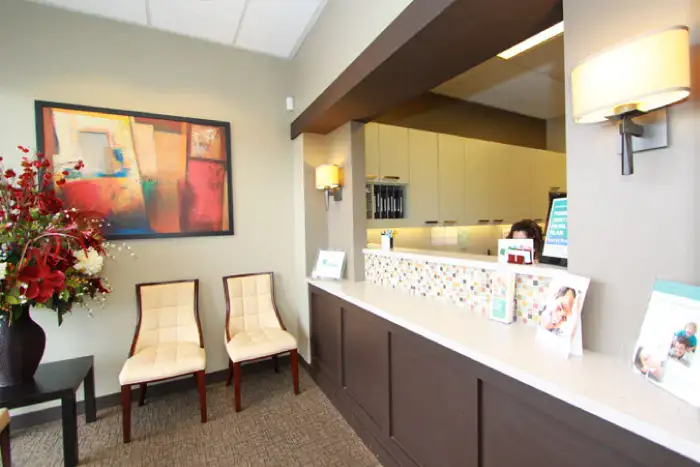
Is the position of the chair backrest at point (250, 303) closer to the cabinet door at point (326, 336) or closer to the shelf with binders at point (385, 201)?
the cabinet door at point (326, 336)

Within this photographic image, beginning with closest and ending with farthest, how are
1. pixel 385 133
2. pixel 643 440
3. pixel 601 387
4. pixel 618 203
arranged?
1. pixel 643 440
2. pixel 601 387
3. pixel 618 203
4. pixel 385 133

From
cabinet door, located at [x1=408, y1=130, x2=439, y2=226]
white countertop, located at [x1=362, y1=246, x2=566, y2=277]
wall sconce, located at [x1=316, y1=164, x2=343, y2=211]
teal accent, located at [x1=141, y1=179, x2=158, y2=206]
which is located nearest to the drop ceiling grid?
wall sconce, located at [x1=316, y1=164, x2=343, y2=211]

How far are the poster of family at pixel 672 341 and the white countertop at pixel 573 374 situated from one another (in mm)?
40

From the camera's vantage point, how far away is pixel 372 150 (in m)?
3.19

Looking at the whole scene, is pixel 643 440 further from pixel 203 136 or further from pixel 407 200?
pixel 203 136

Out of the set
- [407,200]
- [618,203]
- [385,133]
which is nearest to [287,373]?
[407,200]

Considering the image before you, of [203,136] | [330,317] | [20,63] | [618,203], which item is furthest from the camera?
[203,136]

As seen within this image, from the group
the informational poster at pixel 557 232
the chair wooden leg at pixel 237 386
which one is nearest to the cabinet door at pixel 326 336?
the chair wooden leg at pixel 237 386

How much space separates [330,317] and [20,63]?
3027 millimetres

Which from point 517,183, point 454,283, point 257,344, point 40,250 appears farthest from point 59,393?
point 517,183

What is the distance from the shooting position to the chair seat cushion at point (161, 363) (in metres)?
2.06

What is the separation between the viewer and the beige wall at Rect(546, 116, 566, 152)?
15.5ft

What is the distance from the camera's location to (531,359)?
111 centimetres

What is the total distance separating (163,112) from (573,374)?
3.29 m
